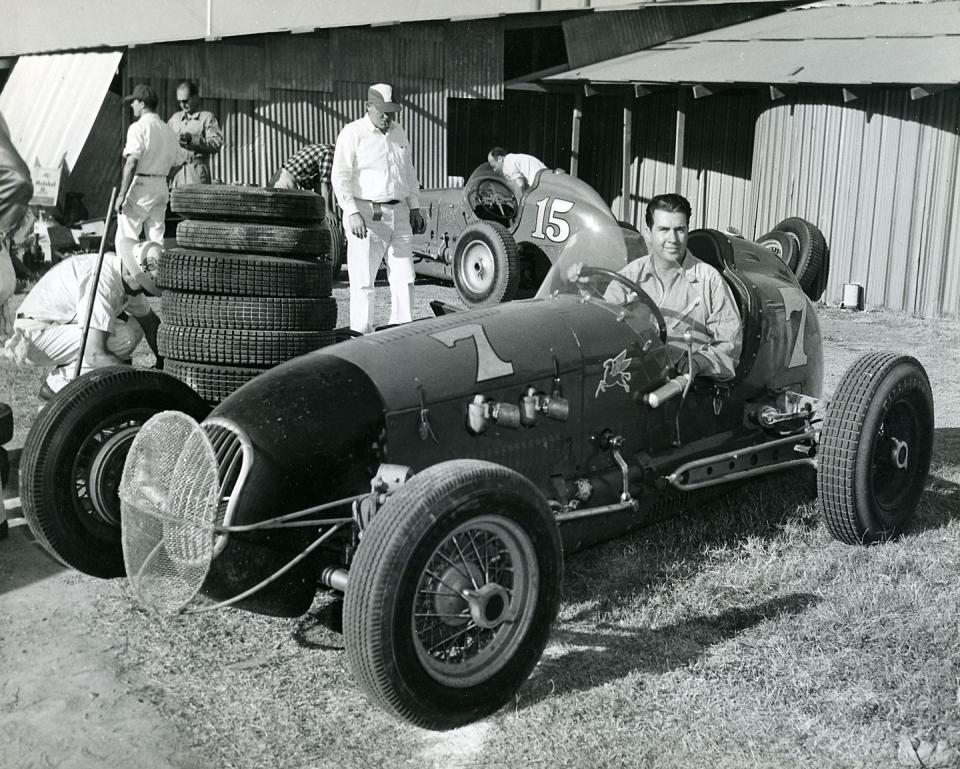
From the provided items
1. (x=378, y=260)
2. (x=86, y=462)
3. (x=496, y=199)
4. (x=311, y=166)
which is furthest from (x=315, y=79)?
(x=86, y=462)

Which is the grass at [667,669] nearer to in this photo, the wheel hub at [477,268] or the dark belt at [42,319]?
the dark belt at [42,319]

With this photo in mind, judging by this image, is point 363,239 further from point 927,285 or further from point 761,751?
point 927,285

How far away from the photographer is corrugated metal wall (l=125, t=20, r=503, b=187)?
14.8 meters

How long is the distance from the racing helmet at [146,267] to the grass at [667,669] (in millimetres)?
2317

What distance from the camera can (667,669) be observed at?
3.99 metres

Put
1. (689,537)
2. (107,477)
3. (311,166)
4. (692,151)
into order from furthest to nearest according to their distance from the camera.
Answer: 1. (692,151)
2. (311,166)
3. (689,537)
4. (107,477)

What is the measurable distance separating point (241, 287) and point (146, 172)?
4.64 meters

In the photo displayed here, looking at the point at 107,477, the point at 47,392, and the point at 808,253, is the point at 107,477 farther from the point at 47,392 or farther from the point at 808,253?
the point at 808,253

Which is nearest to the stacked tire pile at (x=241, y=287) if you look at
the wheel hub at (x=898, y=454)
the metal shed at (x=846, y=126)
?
the wheel hub at (x=898, y=454)

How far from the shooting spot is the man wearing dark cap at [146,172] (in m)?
9.57

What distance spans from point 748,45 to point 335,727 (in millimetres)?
14515

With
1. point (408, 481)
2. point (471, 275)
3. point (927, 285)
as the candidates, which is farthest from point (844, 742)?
point (927, 285)

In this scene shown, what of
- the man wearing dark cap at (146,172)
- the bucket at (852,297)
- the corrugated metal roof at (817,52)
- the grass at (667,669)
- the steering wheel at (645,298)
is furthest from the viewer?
the bucket at (852,297)

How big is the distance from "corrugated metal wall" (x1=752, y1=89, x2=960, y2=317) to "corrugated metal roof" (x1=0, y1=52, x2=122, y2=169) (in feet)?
30.1
